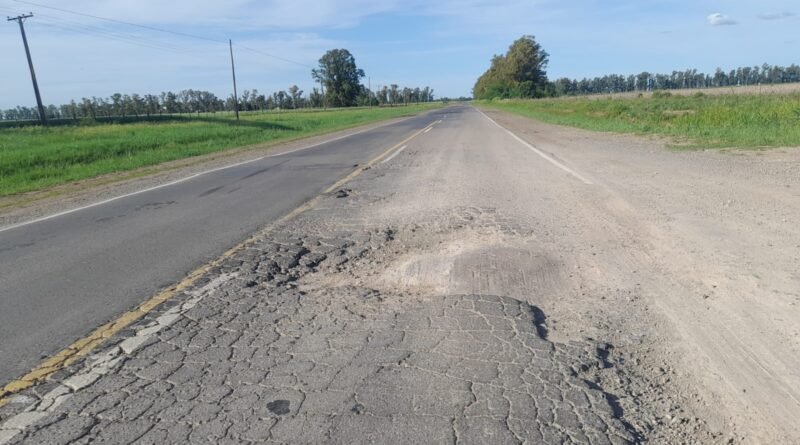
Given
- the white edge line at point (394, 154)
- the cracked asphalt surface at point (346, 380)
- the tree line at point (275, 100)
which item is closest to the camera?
the cracked asphalt surface at point (346, 380)

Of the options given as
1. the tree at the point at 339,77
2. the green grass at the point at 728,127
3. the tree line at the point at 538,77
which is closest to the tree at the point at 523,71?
the tree line at the point at 538,77

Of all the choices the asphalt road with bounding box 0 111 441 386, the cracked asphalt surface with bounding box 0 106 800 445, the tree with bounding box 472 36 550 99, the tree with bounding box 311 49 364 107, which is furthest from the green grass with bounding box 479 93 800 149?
the tree with bounding box 311 49 364 107

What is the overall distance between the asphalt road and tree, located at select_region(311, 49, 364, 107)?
127127mm

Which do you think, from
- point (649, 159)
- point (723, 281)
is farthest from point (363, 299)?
point (649, 159)

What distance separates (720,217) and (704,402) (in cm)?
489

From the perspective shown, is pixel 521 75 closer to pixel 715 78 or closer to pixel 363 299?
pixel 715 78

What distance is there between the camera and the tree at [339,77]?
13538 cm

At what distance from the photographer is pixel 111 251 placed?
6.60m

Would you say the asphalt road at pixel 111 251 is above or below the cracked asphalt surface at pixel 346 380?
below

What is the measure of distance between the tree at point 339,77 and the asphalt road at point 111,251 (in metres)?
127

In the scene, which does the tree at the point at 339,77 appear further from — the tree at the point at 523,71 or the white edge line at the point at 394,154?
the white edge line at the point at 394,154

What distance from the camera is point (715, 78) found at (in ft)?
452

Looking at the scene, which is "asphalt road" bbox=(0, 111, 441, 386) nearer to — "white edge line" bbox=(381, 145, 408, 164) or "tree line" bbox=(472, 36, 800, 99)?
"white edge line" bbox=(381, 145, 408, 164)

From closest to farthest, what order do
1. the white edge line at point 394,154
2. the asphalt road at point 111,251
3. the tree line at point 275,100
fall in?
the asphalt road at point 111,251, the white edge line at point 394,154, the tree line at point 275,100
